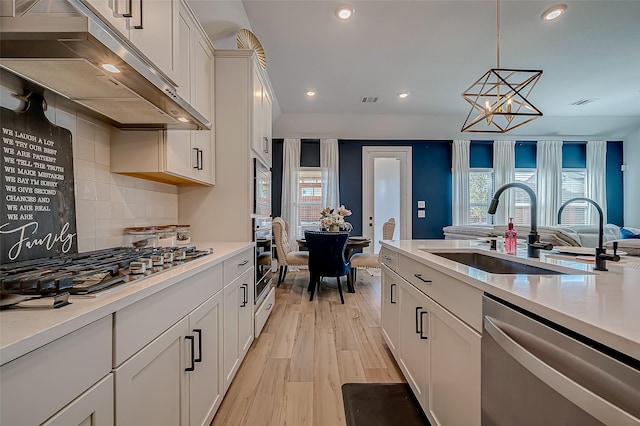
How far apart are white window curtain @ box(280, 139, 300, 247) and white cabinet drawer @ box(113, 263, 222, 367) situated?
4.24 metres

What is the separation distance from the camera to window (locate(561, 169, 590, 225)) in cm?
581

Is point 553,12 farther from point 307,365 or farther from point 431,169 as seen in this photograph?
point 307,365

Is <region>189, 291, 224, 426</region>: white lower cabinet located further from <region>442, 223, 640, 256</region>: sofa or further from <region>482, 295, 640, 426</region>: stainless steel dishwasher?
<region>442, 223, 640, 256</region>: sofa

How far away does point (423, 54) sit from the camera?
337 cm

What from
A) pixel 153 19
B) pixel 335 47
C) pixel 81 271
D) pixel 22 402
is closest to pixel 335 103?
pixel 335 47

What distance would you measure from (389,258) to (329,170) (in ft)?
11.8

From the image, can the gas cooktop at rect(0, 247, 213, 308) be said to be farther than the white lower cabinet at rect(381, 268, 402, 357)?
No

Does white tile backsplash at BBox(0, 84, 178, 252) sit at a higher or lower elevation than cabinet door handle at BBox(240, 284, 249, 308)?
higher

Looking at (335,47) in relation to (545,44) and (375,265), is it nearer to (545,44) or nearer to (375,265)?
(545,44)

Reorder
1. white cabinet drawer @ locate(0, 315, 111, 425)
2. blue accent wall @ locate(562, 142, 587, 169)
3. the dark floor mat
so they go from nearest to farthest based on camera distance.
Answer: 1. white cabinet drawer @ locate(0, 315, 111, 425)
2. the dark floor mat
3. blue accent wall @ locate(562, 142, 587, 169)

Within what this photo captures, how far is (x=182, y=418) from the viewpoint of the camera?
1.07m

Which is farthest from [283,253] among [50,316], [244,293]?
[50,316]

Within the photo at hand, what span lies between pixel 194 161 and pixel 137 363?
1402mm

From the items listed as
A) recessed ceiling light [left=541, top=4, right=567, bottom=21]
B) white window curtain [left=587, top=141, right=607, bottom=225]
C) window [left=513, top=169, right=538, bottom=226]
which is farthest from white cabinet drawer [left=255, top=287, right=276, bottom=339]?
white window curtain [left=587, top=141, right=607, bottom=225]
